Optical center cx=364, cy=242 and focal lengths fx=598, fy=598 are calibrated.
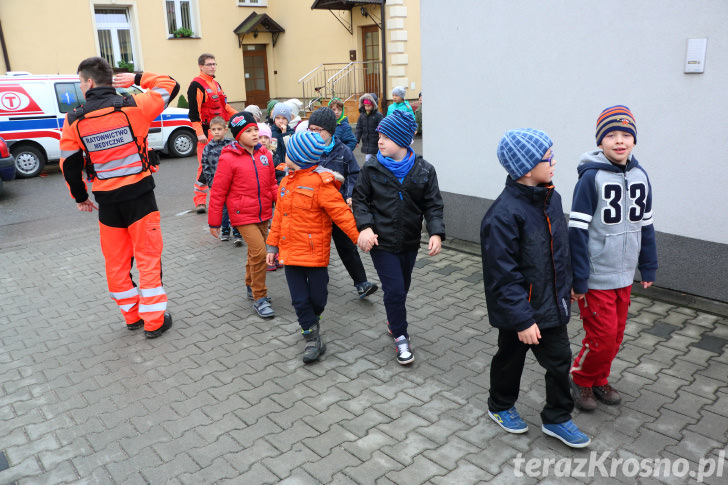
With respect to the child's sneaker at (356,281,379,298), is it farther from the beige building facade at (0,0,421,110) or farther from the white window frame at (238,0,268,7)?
the white window frame at (238,0,268,7)

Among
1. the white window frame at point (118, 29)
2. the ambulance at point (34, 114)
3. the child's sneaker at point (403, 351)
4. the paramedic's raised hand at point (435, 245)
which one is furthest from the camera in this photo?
the white window frame at point (118, 29)

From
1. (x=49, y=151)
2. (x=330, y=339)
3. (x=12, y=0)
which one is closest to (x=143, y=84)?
(x=330, y=339)

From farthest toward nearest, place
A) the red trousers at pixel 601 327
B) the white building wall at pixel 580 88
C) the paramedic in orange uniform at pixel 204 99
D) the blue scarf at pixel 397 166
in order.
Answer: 1. the paramedic in orange uniform at pixel 204 99
2. the white building wall at pixel 580 88
3. the blue scarf at pixel 397 166
4. the red trousers at pixel 601 327

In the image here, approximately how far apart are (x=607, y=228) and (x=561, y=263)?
497mm

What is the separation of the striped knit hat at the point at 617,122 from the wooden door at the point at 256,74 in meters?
23.2

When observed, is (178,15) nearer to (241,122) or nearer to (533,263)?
(241,122)

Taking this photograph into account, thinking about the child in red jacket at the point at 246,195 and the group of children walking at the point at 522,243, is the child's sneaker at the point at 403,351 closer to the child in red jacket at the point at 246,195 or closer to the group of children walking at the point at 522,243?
the group of children walking at the point at 522,243

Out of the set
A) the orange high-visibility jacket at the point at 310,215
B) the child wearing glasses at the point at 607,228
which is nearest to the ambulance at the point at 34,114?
the orange high-visibility jacket at the point at 310,215

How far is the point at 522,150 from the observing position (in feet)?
9.97

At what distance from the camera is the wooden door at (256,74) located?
2488 cm

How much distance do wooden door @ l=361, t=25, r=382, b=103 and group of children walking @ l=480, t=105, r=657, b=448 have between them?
18.8 metres

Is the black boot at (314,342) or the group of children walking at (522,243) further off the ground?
the group of children walking at (522,243)

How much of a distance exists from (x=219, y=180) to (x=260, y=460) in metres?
2.67

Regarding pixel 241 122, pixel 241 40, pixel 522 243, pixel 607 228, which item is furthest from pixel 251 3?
pixel 522 243
